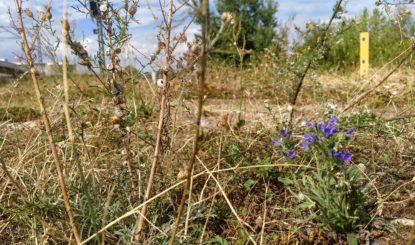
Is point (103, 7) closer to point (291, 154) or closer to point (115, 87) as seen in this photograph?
point (115, 87)

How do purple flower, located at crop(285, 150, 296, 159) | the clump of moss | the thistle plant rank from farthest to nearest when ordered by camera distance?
the clump of moss
purple flower, located at crop(285, 150, 296, 159)
the thistle plant

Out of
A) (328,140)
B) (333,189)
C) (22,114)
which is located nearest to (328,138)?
(328,140)

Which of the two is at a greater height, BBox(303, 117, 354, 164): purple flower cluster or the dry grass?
BBox(303, 117, 354, 164): purple flower cluster

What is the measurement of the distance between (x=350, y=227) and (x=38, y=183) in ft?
3.52

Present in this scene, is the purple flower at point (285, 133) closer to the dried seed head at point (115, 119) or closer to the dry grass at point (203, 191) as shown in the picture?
the dry grass at point (203, 191)

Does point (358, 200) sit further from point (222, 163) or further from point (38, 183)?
point (38, 183)

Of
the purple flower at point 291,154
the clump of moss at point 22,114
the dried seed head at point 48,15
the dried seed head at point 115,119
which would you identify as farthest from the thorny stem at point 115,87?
the clump of moss at point 22,114

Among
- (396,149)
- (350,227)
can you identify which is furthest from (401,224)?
(396,149)

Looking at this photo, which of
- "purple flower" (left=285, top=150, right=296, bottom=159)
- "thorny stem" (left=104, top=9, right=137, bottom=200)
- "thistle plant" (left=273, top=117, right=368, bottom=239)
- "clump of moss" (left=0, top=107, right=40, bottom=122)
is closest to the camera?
"thistle plant" (left=273, top=117, right=368, bottom=239)

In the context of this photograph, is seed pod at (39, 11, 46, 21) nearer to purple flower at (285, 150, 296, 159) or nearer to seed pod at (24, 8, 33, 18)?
seed pod at (24, 8, 33, 18)

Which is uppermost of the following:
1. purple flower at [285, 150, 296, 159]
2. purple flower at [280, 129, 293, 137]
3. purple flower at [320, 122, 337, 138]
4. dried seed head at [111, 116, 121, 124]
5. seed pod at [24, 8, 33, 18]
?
seed pod at [24, 8, 33, 18]

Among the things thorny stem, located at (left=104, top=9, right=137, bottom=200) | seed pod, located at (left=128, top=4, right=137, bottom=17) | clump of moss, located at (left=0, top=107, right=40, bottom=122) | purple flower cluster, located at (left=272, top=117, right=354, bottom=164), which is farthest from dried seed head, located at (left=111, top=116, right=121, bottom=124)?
clump of moss, located at (left=0, top=107, right=40, bottom=122)

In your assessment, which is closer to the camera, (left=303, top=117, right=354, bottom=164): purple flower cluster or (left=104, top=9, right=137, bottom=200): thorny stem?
(left=303, top=117, right=354, bottom=164): purple flower cluster

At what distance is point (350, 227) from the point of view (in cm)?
160
